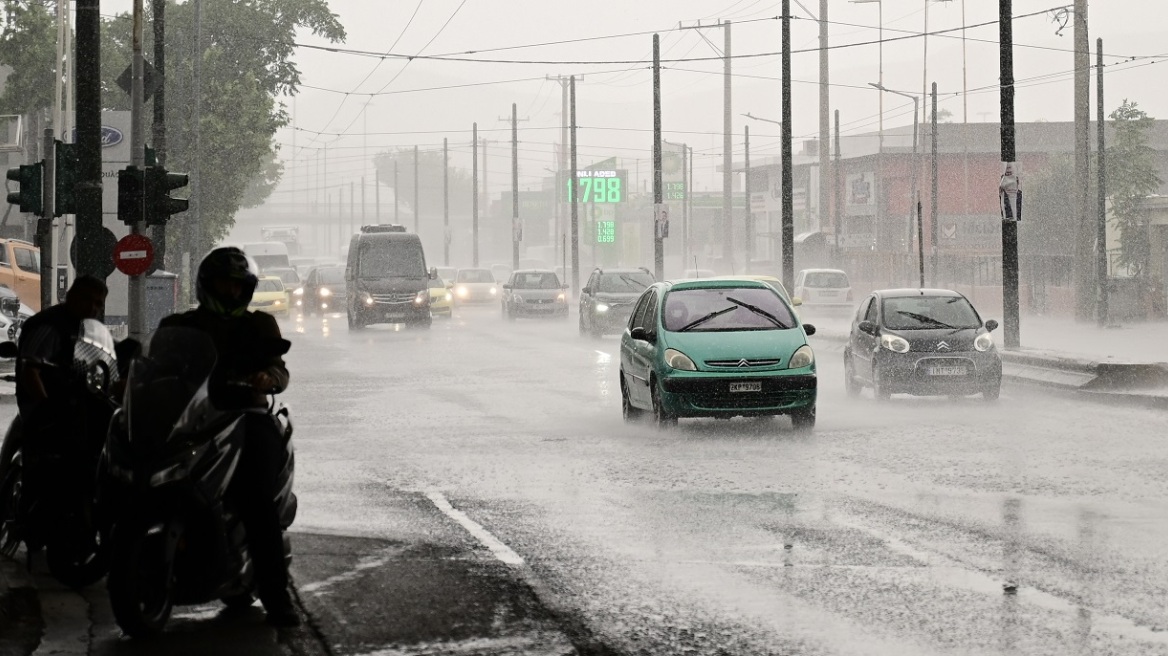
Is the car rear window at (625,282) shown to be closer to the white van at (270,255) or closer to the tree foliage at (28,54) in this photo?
the tree foliage at (28,54)

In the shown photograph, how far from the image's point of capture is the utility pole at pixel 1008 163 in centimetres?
2870

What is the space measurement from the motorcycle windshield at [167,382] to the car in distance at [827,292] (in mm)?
47272

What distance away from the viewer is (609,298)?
1528 inches

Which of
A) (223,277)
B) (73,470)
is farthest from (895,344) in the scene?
(223,277)

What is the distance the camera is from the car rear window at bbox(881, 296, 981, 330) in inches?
860

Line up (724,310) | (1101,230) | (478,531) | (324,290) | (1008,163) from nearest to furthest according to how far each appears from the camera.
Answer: (478,531) < (724,310) < (1008,163) < (1101,230) < (324,290)

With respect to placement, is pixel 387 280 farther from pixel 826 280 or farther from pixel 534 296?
pixel 826 280

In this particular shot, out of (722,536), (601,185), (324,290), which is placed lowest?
(722,536)

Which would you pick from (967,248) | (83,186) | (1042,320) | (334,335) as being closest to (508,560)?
(83,186)

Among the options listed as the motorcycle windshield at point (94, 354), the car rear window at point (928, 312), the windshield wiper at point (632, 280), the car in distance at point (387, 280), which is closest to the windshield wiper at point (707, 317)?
the car rear window at point (928, 312)

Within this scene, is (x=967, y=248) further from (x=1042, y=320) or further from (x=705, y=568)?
(x=705, y=568)

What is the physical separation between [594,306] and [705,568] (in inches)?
1168

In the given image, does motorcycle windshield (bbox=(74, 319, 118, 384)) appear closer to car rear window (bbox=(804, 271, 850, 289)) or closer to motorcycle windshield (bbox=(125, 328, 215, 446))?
motorcycle windshield (bbox=(125, 328, 215, 446))

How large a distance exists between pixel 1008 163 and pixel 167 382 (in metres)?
23.5
